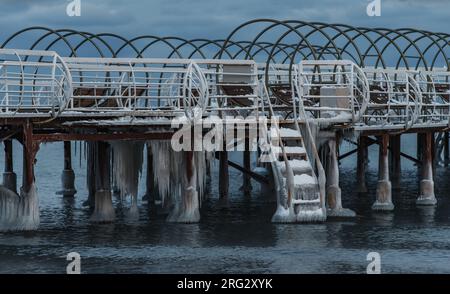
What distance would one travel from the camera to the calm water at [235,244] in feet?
89.7

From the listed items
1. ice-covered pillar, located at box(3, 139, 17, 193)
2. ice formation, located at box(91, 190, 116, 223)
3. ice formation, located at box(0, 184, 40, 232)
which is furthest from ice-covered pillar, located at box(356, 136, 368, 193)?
ice formation, located at box(0, 184, 40, 232)

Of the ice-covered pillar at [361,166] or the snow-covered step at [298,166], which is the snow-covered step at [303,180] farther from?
the ice-covered pillar at [361,166]

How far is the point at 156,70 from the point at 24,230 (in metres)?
5.72

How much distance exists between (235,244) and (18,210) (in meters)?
6.23

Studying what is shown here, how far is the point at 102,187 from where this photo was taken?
116 ft

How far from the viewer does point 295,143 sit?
115ft

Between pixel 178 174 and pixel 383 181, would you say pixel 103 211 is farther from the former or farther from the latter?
pixel 383 181

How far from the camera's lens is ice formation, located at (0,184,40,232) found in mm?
32562

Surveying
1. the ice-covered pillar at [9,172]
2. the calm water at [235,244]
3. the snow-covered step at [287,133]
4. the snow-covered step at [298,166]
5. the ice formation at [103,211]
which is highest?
the snow-covered step at [287,133]

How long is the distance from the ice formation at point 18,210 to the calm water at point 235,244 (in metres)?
0.45

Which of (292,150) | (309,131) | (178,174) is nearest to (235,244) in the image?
(292,150)

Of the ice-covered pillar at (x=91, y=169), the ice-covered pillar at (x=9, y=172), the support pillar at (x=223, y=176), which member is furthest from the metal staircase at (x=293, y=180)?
the ice-covered pillar at (x=9, y=172)

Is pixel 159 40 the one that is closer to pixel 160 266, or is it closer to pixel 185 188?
pixel 185 188

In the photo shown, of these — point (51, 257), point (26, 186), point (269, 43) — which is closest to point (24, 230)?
point (26, 186)
